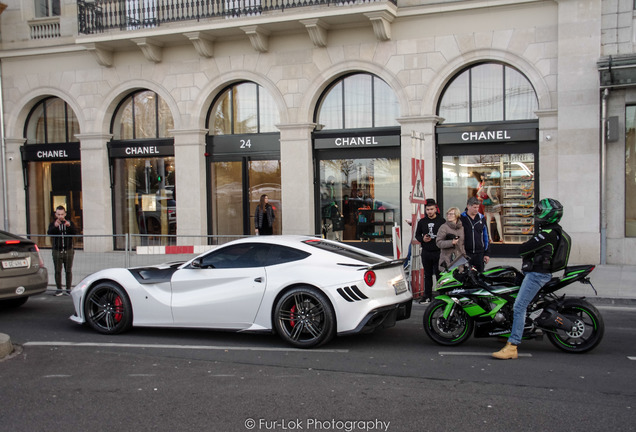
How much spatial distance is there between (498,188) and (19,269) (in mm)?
11031

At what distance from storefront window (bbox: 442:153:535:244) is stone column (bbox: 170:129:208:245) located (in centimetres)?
688

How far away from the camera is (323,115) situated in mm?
17922

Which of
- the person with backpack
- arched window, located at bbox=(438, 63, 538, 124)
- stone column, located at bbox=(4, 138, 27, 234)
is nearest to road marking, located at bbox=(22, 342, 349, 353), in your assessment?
the person with backpack

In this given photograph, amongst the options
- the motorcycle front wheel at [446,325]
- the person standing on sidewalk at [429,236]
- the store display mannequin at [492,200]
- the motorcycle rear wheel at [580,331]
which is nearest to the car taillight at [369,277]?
the motorcycle front wheel at [446,325]

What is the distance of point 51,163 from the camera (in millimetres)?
21219

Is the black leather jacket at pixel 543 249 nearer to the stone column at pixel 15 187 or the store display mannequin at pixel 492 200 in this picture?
the store display mannequin at pixel 492 200

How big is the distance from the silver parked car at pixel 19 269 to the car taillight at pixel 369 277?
5936 millimetres

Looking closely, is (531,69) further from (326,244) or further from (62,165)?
(62,165)

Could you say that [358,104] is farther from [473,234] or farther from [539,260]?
[539,260]

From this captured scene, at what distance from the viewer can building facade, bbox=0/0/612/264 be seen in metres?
15.0

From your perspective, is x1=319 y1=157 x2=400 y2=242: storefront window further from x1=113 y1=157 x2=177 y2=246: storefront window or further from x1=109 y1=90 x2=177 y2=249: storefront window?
x1=113 y1=157 x2=177 y2=246: storefront window

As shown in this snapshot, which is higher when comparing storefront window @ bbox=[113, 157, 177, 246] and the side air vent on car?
storefront window @ bbox=[113, 157, 177, 246]

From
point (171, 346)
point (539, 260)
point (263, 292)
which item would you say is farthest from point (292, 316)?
point (539, 260)

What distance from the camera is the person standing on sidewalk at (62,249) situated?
41.6 ft
